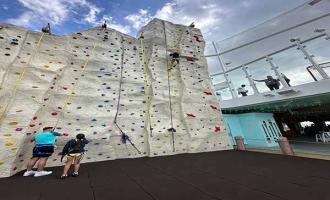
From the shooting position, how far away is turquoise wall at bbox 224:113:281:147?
38.4ft

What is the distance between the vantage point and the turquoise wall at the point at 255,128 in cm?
1172

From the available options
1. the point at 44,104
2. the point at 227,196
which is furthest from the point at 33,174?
the point at 227,196

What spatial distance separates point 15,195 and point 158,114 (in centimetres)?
564

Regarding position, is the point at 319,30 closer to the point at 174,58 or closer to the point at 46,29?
the point at 174,58

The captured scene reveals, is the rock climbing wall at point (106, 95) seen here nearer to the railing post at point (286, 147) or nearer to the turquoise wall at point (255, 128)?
the railing post at point (286, 147)

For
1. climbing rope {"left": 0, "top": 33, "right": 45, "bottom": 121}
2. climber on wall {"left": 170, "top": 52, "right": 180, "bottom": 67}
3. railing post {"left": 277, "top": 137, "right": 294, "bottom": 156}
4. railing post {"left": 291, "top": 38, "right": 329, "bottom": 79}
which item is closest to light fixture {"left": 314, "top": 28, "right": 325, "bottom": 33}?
railing post {"left": 291, "top": 38, "right": 329, "bottom": 79}

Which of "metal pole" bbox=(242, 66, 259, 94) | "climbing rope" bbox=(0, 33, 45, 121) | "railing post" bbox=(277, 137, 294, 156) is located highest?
"metal pole" bbox=(242, 66, 259, 94)

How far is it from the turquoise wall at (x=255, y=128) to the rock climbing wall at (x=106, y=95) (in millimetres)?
4967

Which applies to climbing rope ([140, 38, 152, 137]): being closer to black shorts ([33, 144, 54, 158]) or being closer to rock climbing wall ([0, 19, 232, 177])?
rock climbing wall ([0, 19, 232, 177])

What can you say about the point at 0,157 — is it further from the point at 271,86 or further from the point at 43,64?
the point at 271,86

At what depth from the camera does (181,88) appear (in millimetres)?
8969

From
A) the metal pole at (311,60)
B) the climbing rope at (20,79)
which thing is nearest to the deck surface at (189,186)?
the climbing rope at (20,79)

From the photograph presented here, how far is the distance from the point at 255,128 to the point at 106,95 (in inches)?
443

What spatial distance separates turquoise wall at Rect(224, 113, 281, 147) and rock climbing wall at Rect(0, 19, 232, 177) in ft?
16.3
